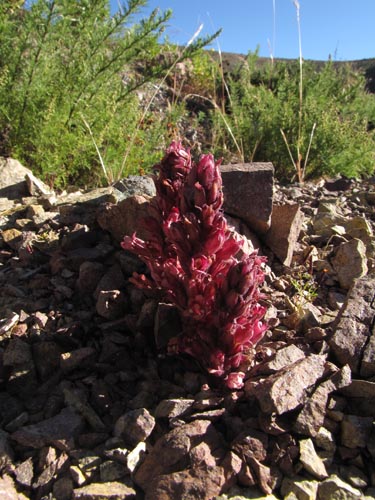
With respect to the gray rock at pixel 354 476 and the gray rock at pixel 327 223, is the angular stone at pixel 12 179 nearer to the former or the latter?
the gray rock at pixel 327 223

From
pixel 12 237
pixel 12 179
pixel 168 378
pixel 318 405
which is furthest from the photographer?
pixel 12 179

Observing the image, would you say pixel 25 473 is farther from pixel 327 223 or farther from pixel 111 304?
pixel 327 223

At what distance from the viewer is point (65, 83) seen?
485 centimetres

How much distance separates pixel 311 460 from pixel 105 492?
753 mm

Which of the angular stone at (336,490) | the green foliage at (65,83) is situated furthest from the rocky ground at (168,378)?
the green foliage at (65,83)

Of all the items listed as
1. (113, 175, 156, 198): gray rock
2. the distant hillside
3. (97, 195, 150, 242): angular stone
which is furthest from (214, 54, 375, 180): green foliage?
the distant hillside

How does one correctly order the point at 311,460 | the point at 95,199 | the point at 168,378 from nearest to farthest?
1. the point at 311,460
2. the point at 168,378
3. the point at 95,199

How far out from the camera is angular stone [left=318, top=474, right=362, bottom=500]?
5.57ft

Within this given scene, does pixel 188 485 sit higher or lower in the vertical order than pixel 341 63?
lower

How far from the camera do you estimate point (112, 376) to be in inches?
89.6

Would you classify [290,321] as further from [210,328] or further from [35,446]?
[35,446]

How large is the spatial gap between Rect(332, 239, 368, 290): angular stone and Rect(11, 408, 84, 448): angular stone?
1.78 m

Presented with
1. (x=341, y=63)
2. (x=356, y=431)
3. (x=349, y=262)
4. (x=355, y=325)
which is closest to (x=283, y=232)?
(x=349, y=262)

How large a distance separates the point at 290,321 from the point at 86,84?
3.39 m
